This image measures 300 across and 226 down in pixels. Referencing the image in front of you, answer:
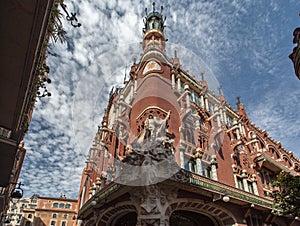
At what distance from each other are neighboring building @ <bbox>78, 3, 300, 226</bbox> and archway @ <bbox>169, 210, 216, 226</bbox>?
0.21ft

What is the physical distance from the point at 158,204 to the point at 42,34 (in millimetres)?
9881

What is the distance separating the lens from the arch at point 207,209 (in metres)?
12.5

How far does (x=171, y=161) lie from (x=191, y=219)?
654 cm

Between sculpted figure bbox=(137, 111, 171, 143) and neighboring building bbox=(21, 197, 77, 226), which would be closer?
sculpted figure bbox=(137, 111, 171, 143)

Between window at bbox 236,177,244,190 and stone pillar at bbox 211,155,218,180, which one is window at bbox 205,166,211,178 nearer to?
stone pillar at bbox 211,155,218,180

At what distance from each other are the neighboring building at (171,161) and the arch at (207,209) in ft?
0.21

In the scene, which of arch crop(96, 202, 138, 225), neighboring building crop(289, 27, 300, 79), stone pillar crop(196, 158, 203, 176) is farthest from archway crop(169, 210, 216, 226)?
neighboring building crop(289, 27, 300, 79)

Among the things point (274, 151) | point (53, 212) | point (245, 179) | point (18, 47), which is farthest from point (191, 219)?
point (53, 212)

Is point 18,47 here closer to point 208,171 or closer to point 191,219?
point 191,219

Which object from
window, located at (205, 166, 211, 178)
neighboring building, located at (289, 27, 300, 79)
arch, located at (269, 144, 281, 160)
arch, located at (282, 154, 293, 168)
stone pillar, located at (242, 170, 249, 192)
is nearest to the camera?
neighboring building, located at (289, 27, 300, 79)

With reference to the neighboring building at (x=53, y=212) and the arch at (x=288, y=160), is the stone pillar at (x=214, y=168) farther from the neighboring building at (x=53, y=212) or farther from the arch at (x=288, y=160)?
the neighboring building at (x=53, y=212)

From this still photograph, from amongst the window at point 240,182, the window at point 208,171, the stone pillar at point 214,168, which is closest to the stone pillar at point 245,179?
the window at point 240,182

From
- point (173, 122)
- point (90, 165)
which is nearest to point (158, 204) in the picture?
point (173, 122)

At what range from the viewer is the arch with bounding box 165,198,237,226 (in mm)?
12523
